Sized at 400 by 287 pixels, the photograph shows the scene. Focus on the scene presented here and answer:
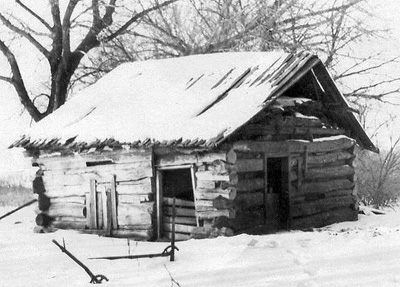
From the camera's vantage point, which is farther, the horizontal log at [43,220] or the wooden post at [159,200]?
the horizontal log at [43,220]

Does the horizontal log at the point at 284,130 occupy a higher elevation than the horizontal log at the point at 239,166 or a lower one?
higher

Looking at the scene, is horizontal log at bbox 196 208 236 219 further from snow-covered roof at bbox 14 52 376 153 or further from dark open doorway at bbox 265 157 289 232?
snow-covered roof at bbox 14 52 376 153

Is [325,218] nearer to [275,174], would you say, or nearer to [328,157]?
[328,157]

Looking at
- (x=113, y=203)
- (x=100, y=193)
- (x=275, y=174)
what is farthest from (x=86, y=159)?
(x=275, y=174)

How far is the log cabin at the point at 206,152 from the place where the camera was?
35.6 ft

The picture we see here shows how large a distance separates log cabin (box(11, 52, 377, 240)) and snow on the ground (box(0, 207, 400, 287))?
182 cm

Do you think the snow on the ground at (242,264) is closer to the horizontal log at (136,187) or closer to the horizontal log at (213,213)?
the horizontal log at (213,213)

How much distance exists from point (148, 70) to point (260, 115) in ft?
16.7

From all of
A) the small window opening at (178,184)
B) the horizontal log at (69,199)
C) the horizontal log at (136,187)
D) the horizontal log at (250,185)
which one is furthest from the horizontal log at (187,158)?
the horizontal log at (69,199)

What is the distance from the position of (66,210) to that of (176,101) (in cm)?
414

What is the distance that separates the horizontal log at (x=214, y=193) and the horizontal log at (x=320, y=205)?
191 cm

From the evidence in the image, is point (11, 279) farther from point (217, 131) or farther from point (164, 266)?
point (217, 131)

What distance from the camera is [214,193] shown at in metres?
10.8

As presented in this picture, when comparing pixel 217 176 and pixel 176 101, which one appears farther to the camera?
pixel 176 101
